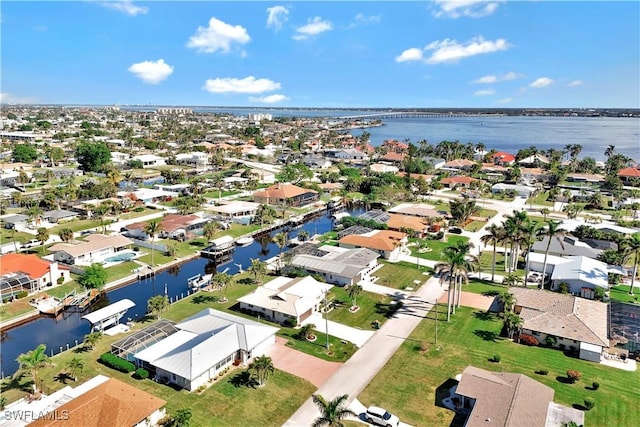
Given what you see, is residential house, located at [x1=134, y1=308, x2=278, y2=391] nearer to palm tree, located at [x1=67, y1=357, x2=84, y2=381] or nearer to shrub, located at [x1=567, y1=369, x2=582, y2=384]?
palm tree, located at [x1=67, y1=357, x2=84, y2=381]

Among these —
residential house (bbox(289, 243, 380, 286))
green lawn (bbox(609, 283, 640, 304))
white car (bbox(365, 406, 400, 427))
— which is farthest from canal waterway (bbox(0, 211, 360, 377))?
green lawn (bbox(609, 283, 640, 304))

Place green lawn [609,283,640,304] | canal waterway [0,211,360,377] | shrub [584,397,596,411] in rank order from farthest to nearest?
1. green lawn [609,283,640,304]
2. canal waterway [0,211,360,377]
3. shrub [584,397,596,411]

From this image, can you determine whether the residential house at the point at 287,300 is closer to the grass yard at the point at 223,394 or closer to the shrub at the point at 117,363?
the grass yard at the point at 223,394

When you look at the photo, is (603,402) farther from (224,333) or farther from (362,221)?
(362,221)

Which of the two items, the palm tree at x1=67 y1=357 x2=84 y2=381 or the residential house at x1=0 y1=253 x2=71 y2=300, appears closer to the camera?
the palm tree at x1=67 y1=357 x2=84 y2=381

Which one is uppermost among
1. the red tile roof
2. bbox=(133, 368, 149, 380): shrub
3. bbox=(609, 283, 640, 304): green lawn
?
the red tile roof

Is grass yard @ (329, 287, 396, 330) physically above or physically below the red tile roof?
below

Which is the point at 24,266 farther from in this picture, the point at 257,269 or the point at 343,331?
the point at 343,331
